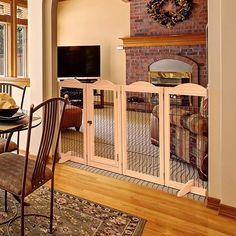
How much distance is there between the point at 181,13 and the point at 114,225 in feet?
19.8

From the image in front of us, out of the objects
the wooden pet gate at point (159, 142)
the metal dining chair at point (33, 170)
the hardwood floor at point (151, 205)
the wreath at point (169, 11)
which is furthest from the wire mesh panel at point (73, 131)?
the wreath at point (169, 11)

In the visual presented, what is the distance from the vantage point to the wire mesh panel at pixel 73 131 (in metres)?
3.87

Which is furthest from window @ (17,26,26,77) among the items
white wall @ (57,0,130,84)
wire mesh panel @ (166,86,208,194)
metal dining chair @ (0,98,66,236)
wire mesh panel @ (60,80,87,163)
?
metal dining chair @ (0,98,66,236)

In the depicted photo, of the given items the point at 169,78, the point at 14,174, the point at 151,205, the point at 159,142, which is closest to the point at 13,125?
the point at 14,174

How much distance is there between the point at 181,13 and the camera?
285 inches

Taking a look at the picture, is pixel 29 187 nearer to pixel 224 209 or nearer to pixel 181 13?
pixel 224 209

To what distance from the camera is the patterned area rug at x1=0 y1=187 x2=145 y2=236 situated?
7.59 feet

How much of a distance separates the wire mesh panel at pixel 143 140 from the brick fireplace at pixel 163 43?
1.95m

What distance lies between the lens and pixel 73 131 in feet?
18.7

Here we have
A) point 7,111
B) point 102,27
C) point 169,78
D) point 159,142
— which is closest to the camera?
point 7,111

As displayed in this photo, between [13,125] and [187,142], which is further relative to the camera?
[187,142]

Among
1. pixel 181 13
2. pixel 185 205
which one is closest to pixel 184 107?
pixel 185 205

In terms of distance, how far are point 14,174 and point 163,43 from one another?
6.05m

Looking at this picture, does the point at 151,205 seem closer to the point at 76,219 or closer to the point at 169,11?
the point at 76,219
